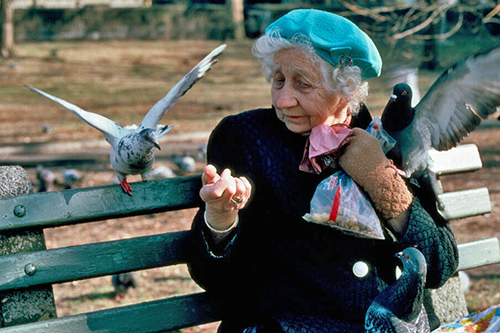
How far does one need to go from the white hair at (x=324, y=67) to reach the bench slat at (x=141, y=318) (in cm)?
96

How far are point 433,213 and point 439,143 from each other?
1.19 ft

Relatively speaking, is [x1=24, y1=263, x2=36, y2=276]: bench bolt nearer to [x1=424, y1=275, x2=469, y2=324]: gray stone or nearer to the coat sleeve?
the coat sleeve

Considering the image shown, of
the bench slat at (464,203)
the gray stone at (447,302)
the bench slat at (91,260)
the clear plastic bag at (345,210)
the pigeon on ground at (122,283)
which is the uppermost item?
the clear plastic bag at (345,210)

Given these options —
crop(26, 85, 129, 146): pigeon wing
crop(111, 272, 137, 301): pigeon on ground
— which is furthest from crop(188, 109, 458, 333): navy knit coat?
crop(111, 272, 137, 301): pigeon on ground

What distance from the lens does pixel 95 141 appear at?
8.89 meters

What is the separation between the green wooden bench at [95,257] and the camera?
2.03m

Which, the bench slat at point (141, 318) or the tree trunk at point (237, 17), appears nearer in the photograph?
the bench slat at point (141, 318)

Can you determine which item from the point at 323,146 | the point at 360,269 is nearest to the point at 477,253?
the point at 360,269

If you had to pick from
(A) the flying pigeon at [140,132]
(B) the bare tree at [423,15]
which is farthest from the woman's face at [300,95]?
(B) the bare tree at [423,15]

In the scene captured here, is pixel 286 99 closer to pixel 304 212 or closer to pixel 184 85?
pixel 304 212

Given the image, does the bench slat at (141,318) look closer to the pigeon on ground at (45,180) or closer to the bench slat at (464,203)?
the bench slat at (464,203)

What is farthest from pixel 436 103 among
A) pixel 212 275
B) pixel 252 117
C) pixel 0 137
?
pixel 0 137

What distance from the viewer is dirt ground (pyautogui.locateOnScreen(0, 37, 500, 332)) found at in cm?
418

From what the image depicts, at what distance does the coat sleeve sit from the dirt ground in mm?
619
